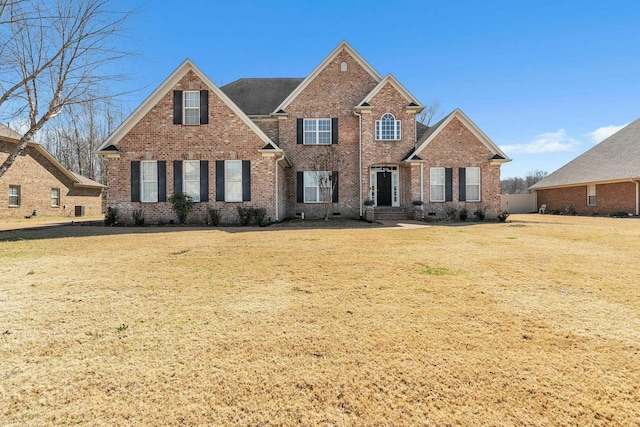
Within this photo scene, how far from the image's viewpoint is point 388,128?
58.2 feet

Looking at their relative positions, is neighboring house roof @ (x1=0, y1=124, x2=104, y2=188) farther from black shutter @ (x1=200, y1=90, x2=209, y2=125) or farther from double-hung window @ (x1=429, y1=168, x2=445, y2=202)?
double-hung window @ (x1=429, y1=168, x2=445, y2=202)

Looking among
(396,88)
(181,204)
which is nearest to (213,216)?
(181,204)

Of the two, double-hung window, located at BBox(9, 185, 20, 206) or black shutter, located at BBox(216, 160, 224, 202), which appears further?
double-hung window, located at BBox(9, 185, 20, 206)

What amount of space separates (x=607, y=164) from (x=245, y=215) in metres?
27.5

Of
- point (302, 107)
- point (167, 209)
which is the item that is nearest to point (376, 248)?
point (167, 209)

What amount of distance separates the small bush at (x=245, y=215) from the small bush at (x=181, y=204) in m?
2.34

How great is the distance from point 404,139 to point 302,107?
609 cm

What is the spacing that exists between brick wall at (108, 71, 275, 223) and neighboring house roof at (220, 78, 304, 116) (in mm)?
4555

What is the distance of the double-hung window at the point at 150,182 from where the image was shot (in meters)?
14.7

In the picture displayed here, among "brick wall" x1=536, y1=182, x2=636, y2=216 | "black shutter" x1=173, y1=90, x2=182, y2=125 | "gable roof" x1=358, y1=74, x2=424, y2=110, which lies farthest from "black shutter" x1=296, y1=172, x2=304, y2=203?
"brick wall" x1=536, y1=182, x2=636, y2=216

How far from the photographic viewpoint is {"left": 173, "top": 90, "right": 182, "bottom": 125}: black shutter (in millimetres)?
14508

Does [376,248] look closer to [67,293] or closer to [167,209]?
[67,293]

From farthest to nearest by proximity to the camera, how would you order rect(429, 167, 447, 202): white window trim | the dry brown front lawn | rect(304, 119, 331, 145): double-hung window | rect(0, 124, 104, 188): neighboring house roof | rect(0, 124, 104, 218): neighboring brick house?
rect(0, 124, 104, 218): neighboring brick house, rect(0, 124, 104, 188): neighboring house roof, rect(304, 119, 331, 145): double-hung window, rect(429, 167, 447, 202): white window trim, the dry brown front lawn

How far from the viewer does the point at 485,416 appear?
78.5 inches
